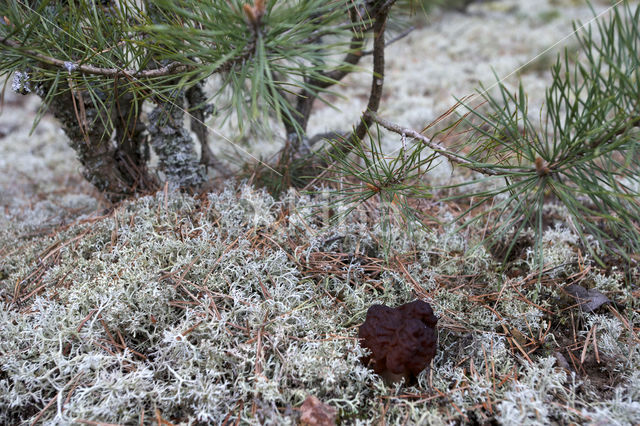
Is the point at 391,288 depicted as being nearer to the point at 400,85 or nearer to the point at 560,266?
Result: the point at 560,266

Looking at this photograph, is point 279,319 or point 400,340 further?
point 279,319

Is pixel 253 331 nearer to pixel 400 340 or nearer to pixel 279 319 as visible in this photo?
pixel 279 319

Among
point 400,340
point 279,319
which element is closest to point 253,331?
point 279,319

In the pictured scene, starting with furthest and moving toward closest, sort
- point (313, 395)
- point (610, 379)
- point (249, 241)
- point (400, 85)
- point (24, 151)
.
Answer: point (400, 85), point (24, 151), point (249, 241), point (610, 379), point (313, 395)

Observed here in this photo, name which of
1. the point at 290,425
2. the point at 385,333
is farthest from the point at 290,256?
the point at 290,425
